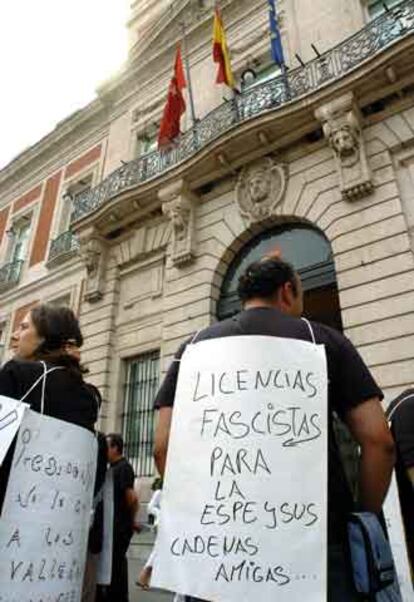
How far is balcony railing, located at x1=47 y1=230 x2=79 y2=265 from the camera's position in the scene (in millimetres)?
14240

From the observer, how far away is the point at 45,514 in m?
1.82

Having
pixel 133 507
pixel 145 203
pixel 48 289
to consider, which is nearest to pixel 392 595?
pixel 133 507

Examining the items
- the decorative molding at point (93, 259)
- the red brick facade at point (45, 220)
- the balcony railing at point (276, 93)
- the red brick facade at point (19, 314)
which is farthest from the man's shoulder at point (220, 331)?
the red brick facade at point (45, 220)

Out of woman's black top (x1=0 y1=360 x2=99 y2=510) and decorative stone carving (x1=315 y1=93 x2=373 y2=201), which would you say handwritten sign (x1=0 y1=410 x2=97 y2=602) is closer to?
woman's black top (x1=0 y1=360 x2=99 y2=510)

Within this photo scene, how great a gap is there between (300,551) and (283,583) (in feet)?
0.33

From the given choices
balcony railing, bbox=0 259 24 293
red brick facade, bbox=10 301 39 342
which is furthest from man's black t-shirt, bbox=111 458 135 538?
balcony railing, bbox=0 259 24 293

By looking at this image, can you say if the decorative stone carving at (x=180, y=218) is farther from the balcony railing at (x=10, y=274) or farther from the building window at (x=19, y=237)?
the building window at (x=19, y=237)

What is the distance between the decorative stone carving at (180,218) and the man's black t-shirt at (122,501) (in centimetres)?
600

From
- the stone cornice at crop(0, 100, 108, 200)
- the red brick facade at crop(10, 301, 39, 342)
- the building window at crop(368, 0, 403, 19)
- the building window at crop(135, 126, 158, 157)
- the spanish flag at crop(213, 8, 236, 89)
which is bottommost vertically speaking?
the red brick facade at crop(10, 301, 39, 342)

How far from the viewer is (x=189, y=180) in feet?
34.7

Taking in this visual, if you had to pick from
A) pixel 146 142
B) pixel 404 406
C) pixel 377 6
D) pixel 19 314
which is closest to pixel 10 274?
pixel 19 314

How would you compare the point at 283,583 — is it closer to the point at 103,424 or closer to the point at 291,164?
the point at 291,164

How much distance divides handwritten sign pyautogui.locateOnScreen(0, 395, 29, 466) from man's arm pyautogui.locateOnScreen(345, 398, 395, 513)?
1.27 metres

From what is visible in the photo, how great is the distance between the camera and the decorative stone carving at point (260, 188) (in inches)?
370
